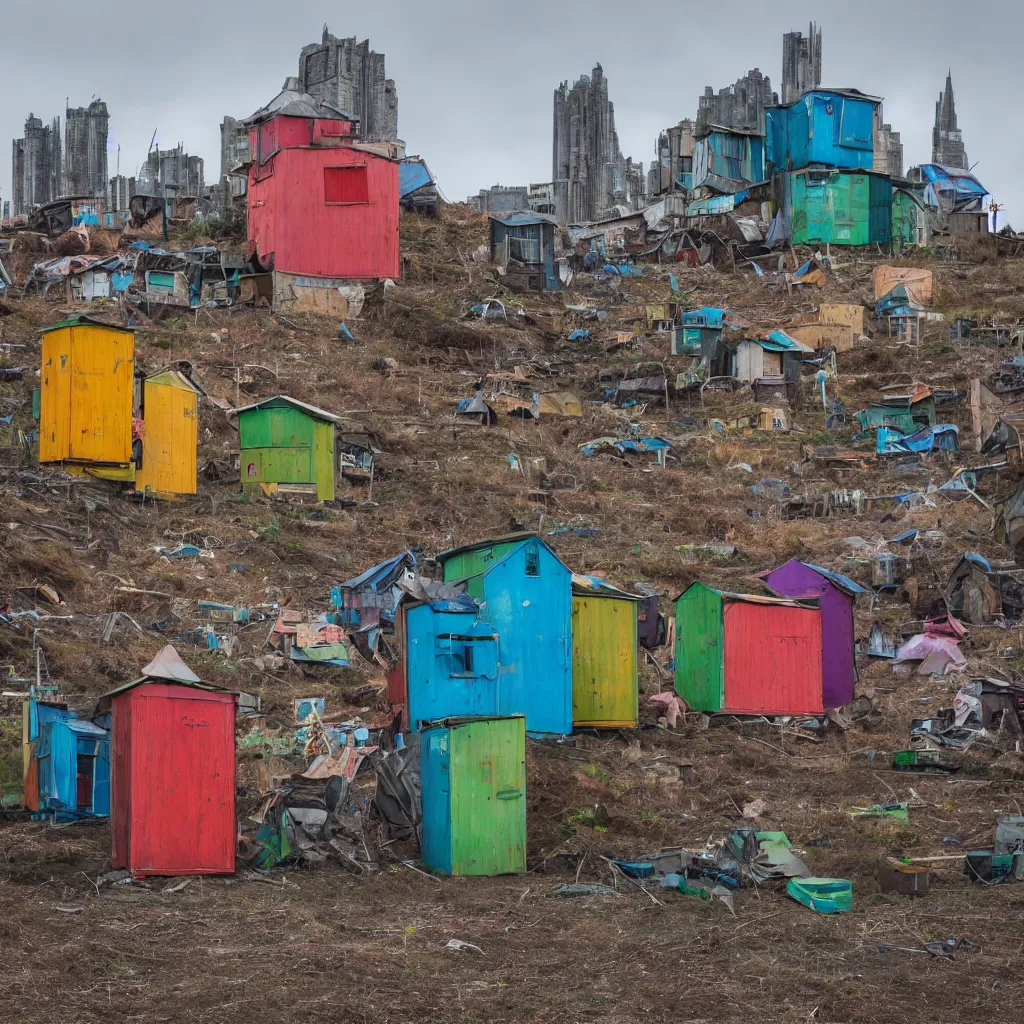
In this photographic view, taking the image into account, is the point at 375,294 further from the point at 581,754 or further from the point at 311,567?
the point at 581,754

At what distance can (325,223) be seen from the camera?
4238 centimetres

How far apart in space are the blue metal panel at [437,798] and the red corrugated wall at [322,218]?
29704 mm

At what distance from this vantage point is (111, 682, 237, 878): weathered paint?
1274 centimetres

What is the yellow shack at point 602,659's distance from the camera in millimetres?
18984

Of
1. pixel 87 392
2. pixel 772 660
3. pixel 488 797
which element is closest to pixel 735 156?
pixel 87 392

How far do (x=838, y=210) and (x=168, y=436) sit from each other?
95.4 feet

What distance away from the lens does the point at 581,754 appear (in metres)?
17.8

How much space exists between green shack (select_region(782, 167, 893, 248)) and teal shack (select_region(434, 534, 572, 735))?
3435cm

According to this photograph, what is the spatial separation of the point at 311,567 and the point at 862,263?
27940 mm

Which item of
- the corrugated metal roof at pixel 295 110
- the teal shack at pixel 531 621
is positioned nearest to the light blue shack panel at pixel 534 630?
the teal shack at pixel 531 621

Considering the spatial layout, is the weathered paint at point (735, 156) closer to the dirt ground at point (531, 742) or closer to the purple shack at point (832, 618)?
the dirt ground at point (531, 742)

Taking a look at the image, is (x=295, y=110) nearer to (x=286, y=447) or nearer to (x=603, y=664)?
(x=286, y=447)

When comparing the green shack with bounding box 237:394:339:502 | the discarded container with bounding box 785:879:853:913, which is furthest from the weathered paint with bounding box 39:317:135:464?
the discarded container with bounding box 785:879:853:913

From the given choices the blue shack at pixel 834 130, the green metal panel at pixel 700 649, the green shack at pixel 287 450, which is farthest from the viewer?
the blue shack at pixel 834 130
